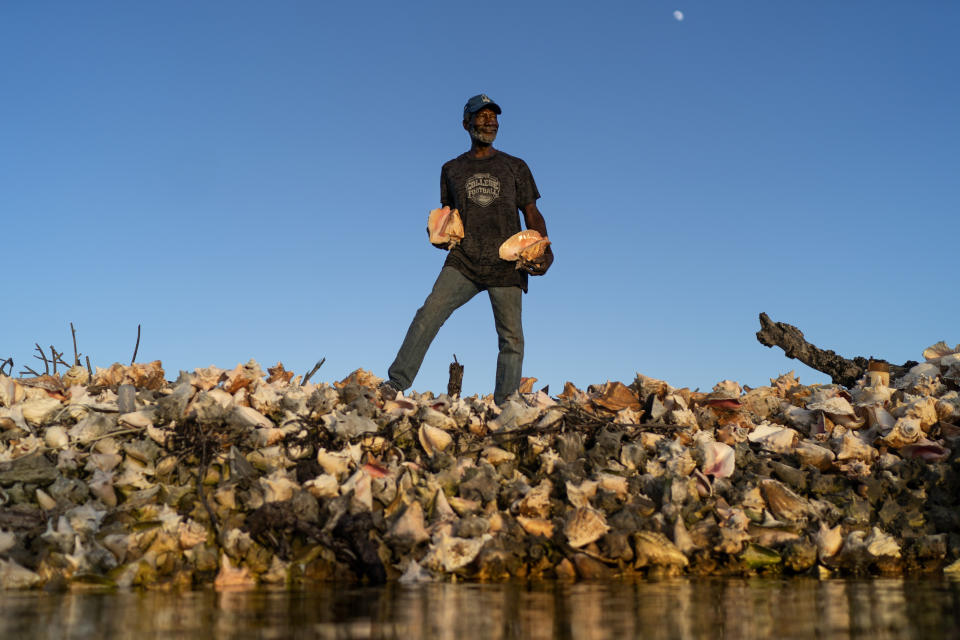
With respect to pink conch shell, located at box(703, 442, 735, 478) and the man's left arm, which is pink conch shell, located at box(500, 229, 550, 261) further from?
pink conch shell, located at box(703, 442, 735, 478)

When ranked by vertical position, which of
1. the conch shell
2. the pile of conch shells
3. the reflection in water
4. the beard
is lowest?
the reflection in water

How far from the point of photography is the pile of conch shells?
3781mm

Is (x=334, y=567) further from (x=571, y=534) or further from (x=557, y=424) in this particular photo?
(x=557, y=424)

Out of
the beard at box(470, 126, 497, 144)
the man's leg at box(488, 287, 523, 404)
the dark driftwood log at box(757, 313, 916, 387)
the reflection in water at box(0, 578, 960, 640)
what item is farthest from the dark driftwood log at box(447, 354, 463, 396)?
the reflection in water at box(0, 578, 960, 640)

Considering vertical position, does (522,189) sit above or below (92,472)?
above

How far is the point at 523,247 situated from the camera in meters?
6.82

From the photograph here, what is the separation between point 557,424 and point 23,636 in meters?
→ 3.15

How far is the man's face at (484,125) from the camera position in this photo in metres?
7.18

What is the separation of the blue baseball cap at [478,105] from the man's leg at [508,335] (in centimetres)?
153

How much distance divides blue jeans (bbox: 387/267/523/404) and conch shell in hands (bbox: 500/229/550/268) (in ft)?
0.85

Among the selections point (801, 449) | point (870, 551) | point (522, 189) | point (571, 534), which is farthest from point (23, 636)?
point (522, 189)

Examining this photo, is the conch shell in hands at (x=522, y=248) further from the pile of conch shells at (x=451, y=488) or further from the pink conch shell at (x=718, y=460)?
the pink conch shell at (x=718, y=460)

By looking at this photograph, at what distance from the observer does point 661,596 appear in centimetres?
300

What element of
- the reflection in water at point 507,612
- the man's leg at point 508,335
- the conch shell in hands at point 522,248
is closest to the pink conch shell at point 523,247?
the conch shell in hands at point 522,248
